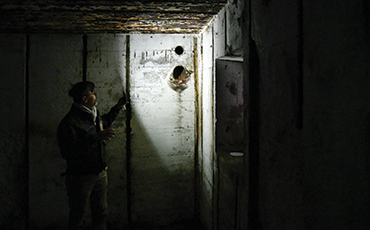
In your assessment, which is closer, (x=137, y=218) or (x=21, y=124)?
(x=21, y=124)

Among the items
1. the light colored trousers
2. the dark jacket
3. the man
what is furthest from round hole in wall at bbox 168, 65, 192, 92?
the light colored trousers

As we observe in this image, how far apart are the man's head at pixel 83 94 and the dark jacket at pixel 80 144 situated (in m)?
0.10

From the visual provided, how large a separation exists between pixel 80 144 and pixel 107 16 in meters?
1.35

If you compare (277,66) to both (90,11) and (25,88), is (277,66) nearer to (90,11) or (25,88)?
(90,11)

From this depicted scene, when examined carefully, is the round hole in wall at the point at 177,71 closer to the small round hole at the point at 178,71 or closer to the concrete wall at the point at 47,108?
the small round hole at the point at 178,71

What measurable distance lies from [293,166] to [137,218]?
2.75m

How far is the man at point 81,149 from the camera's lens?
2273 mm

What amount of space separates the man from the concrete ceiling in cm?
74

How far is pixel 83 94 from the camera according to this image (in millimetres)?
2404

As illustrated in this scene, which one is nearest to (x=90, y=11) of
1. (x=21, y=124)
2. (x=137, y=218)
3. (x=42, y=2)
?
(x=42, y=2)

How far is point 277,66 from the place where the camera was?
3.96 ft

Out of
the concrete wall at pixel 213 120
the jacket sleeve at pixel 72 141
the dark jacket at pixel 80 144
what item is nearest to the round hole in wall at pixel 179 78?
the concrete wall at pixel 213 120

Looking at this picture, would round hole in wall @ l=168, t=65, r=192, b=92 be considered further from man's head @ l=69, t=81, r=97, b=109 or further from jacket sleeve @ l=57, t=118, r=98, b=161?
jacket sleeve @ l=57, t=118, r=98, b=161

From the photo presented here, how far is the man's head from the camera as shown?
→ 94.3 inches
